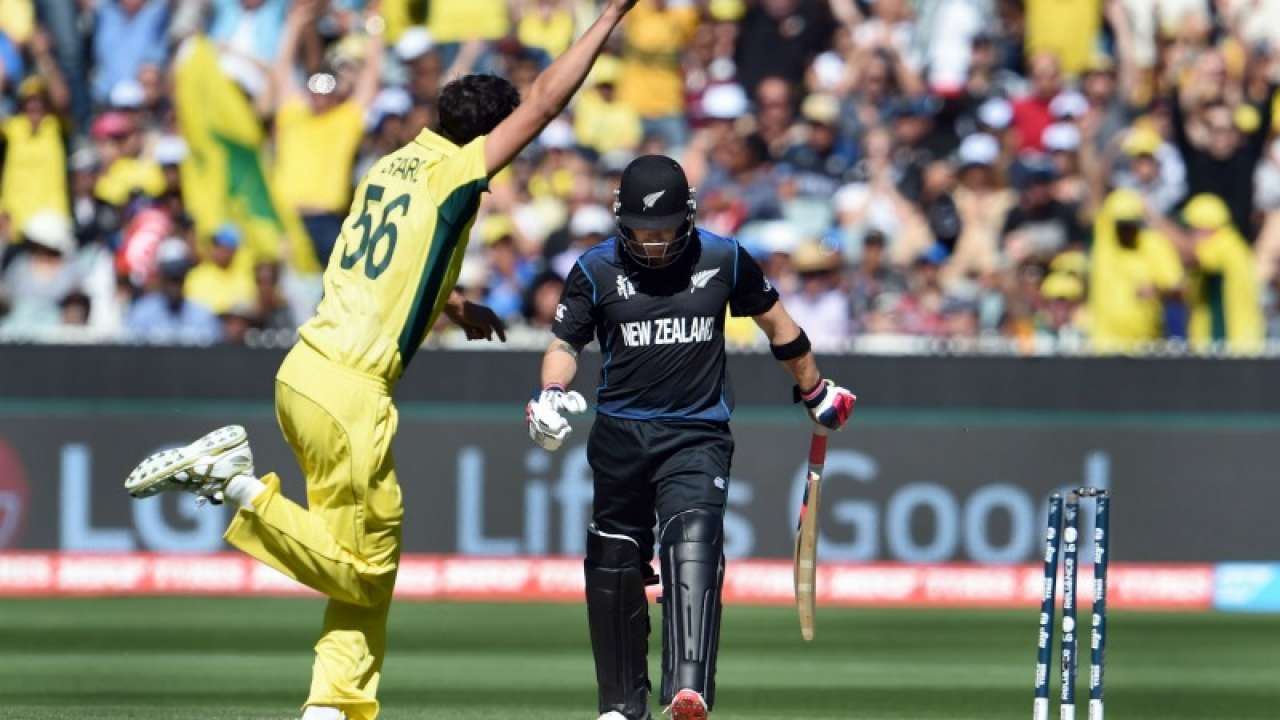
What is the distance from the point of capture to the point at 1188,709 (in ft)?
31.5

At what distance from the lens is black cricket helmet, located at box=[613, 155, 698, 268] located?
7.20m

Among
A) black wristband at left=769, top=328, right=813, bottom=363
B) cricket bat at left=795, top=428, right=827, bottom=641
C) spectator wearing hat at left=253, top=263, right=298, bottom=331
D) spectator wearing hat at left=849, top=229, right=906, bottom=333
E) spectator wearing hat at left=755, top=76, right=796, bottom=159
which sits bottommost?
cricket bat at left=795, top=428, right=827, bottom=641

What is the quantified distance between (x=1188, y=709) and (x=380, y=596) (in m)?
4.13

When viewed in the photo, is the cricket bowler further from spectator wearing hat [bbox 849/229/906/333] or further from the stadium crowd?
spectator wearing hat [bbox 849/229/906/333]

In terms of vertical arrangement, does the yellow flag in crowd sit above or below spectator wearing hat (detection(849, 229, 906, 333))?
above

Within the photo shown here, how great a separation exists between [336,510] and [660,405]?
1.19 metres

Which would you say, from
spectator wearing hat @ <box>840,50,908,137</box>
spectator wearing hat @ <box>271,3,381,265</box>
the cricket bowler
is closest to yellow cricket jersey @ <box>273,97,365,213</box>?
spectator wearing hat @ <box>271,3,381,265</box>

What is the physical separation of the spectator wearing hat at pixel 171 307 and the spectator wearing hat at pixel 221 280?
48 mm

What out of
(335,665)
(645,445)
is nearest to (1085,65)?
(645,445)

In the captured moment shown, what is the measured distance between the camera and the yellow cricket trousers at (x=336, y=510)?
6680mm

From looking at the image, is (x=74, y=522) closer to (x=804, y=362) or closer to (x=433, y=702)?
(x=433, y=702)

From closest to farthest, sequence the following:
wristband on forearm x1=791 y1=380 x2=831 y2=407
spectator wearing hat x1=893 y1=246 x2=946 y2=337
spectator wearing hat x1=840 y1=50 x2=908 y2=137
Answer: wristband on forearm x1=791 y1=380 x2=831 y2=407 < spectator wearing hat x1=893 y1=246 x2=946 y2=337 < spectator wearing hat x1=840 y1=50 x2=908 y2=137

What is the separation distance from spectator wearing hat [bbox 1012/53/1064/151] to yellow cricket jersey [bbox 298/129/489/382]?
8689 mm

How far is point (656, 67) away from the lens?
50.7 feet
